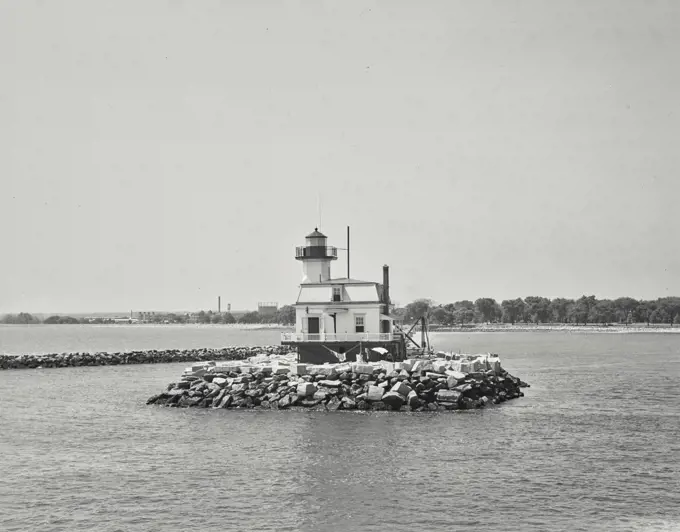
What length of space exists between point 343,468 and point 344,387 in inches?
544

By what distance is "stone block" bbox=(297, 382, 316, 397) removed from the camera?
4256cm

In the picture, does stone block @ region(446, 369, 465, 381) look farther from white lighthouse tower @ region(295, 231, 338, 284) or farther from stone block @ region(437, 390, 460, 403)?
white lighthouse tower @ region(295, 231, 338, 284)

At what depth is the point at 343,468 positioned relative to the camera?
29.2 m

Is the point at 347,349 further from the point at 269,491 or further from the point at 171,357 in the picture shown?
the point at 171,357

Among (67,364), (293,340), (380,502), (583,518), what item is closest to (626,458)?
(583,518)

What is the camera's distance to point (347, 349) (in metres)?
49.3

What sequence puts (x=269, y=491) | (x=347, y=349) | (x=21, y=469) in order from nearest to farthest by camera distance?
(x=269, y=491)
(x=21, y=469)
(x=347, y=349)

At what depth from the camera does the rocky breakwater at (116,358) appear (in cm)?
7956

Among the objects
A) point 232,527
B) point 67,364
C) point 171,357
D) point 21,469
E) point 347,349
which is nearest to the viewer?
point 232,527

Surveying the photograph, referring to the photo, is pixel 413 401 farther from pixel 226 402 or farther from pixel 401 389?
pixel 226 402

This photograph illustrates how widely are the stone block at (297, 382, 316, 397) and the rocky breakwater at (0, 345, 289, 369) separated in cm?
3397

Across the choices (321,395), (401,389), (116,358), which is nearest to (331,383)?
(321,395)

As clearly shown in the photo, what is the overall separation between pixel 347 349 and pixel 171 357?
40880 mm

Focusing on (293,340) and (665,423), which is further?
(293,340)
